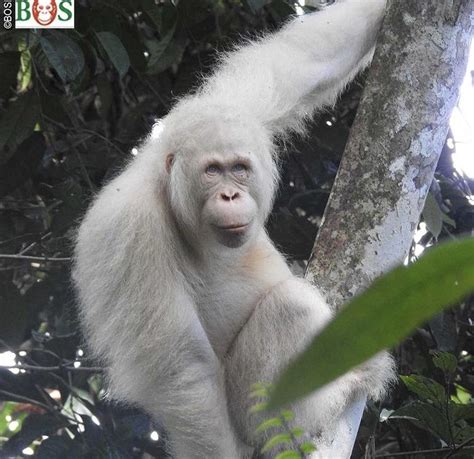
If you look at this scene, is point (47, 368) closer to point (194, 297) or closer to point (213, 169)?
point (194, 297)

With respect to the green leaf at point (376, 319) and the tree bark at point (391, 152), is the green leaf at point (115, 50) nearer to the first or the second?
the tree bark at point (391, 152)

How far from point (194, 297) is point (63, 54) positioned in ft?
5.28

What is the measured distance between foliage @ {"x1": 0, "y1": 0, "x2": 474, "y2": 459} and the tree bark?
41.3 inches

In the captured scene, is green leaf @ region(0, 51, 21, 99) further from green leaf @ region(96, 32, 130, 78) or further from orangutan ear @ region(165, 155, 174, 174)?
orangutan ear @ region(165, 155, 174, 174)

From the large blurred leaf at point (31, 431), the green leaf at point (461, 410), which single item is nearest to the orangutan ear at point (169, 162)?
the green leaf at point (461, 410)

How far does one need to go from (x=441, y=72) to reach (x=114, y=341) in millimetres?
1815

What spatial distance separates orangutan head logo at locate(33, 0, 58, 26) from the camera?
14.5 ft

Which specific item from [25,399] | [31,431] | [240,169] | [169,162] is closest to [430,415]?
[240,169]

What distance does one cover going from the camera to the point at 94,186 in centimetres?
503

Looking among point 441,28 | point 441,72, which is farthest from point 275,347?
point 441,28

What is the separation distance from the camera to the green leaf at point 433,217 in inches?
163

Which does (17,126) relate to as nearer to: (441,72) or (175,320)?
(175,320)

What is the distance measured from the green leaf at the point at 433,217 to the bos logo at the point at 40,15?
89.6 inches

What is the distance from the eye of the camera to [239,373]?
3.35m
